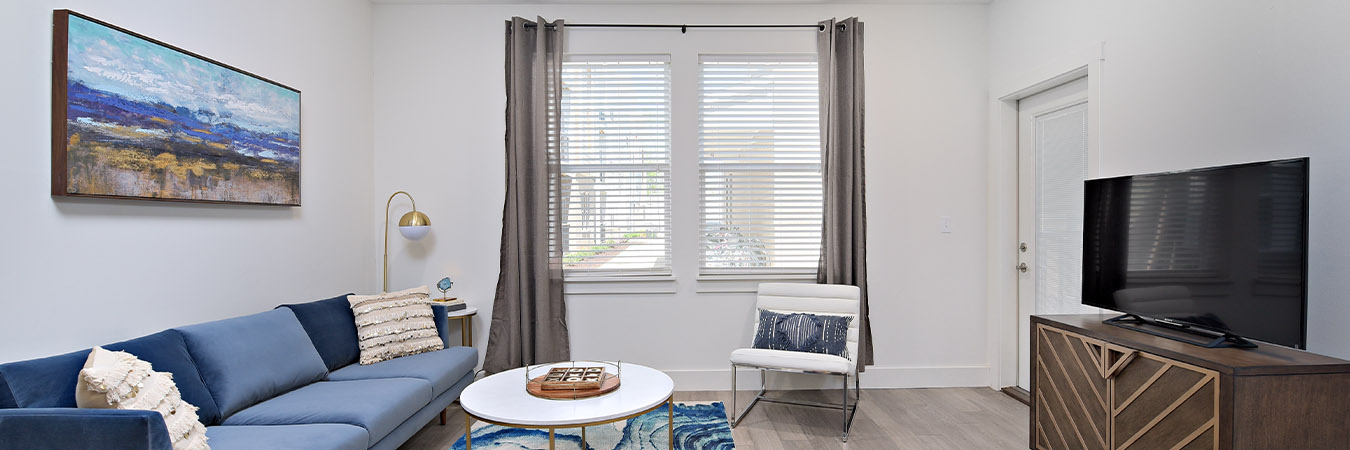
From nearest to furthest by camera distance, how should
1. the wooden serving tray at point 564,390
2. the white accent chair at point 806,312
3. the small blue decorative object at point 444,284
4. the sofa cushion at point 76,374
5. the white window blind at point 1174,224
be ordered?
the sofa cushion at point 76,374 → the white window blind at point 1174,224 → the wooden serving tray at point 564,390 → the white accent chair at point 806,312 → the small blue decorative object at point 444,284

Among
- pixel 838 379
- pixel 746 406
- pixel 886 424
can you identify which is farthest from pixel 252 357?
pixel 838 379

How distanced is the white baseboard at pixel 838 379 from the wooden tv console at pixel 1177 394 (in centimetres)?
134

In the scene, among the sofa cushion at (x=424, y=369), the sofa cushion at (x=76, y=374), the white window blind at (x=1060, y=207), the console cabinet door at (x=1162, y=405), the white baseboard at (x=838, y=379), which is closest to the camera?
the sofa cushion at (x=76, y=374)

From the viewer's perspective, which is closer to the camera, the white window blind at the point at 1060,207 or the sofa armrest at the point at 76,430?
the sofa armrest at the point at 76,430

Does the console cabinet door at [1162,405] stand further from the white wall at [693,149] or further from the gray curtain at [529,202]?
the gray curtain at [529,202]

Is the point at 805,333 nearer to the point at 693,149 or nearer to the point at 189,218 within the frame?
the point at 693,149

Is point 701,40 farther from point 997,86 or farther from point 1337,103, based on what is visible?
point 1337,103

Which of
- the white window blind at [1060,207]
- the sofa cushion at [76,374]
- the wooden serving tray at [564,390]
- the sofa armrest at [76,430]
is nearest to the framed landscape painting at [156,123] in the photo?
the sofa cushion at [76,374]

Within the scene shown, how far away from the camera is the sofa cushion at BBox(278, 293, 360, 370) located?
113 inches

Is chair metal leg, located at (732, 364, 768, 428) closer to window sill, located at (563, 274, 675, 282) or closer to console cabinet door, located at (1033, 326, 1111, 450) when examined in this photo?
window sill, located at (563, 274, 675, 282)

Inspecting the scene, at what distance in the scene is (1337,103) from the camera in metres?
1.95

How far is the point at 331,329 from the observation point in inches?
116

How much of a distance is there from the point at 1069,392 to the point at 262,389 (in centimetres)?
332

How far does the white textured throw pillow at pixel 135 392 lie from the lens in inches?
68.1
